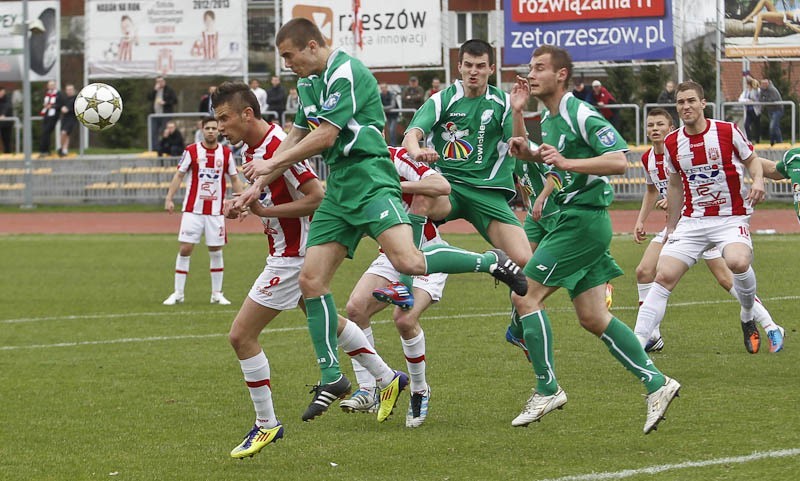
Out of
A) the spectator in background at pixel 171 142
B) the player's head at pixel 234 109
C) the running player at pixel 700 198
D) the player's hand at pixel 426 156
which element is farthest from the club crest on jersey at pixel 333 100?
the spectator in background at pixel 171 142

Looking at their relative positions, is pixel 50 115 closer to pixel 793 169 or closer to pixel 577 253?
pixel 793 169

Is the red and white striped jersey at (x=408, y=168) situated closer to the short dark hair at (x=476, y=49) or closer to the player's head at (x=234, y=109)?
the short dark hair at (x=476, y=49)

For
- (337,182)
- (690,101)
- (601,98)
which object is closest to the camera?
(337,182)

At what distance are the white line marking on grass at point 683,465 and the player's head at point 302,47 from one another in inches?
106

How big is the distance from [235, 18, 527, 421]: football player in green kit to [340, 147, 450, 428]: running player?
0.46 metres

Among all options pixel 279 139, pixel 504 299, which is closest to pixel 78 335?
pixel 504 299

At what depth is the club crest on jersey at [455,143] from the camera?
904 cm

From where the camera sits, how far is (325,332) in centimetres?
716

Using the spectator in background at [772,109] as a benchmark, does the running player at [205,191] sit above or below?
below

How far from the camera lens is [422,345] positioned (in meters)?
8.10

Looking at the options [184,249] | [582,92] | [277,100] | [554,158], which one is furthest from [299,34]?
[277,100]

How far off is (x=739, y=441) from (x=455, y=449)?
5.08 feet

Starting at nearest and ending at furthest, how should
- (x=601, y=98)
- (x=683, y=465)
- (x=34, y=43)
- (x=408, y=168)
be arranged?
(x=683, y=465)
(x=408, y=168)
(x=601, y=98)
(x=34, y=43)

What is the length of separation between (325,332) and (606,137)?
191cm
